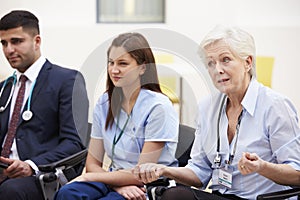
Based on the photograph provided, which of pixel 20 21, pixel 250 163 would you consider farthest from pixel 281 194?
pixel 20 21

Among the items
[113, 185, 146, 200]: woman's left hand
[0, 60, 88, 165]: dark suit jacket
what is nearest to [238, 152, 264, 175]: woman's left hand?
[113, 185, 146, 200]: woman's left hand

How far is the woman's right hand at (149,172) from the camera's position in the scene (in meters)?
2.25

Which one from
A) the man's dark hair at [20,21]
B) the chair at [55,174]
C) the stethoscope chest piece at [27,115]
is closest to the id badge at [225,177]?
the chair at [55,174]

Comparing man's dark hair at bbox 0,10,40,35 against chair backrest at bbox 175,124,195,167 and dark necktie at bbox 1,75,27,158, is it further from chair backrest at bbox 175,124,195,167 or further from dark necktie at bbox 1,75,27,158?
chair backrest at bbox 175,124,195,167

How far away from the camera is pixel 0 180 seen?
277 centimetres

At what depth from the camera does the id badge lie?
87.5 inches

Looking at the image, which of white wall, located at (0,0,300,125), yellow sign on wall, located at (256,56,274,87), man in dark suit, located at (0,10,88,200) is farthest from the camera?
white wall, located at (0,0,300,125)

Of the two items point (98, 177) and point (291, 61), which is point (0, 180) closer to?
point (98, 177)

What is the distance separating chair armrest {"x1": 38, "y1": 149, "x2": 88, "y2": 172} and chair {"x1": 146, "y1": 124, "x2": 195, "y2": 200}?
49cm

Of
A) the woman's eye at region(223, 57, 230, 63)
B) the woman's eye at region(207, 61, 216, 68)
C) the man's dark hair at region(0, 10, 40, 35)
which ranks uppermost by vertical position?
the man's dark hair at region(0, 10, 40, 35)

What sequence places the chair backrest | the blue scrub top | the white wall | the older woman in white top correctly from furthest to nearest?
the white wall → the chair backrest → the blue scrub top → the older woman in white top

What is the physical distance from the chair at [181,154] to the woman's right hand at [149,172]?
0.05 m

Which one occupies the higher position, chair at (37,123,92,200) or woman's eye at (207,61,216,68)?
woman's eye at (207,61,216,68)

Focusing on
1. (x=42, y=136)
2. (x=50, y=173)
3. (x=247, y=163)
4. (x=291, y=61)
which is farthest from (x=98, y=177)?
(x=291, y=61)
